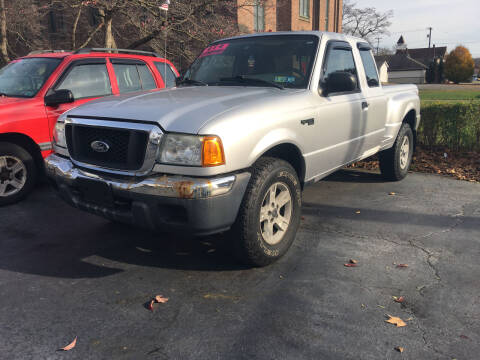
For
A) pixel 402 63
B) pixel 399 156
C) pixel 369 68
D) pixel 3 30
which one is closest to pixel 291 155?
pixel 369 68

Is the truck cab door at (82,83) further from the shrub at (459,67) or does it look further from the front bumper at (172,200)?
the shrub at (459,67)

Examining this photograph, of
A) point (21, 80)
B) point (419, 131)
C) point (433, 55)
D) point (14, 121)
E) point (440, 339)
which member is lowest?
point (440, 339)

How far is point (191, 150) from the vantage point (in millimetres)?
2781

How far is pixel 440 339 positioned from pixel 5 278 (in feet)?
10.6

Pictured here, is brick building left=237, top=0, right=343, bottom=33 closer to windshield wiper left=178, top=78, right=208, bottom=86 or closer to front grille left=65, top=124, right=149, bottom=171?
windshield wiper left=178, top=78, right=208, bottom=86

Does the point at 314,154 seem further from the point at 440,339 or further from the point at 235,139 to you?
the point at 440,339

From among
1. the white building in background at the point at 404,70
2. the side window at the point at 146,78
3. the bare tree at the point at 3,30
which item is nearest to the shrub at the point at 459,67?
the white building in background at the point at 404,70

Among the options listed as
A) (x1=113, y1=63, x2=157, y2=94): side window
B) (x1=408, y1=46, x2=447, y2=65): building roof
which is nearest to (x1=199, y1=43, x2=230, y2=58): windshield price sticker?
(x1=113, y1=63, x2=157, y2=94): side window

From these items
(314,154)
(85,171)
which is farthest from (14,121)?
(314,154)

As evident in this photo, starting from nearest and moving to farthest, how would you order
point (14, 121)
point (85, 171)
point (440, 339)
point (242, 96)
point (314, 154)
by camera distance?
1. point (440, 339)
2. point (85, 171)
3. point (242, 96)
4. point (314, 154)
5. point (14, 121)

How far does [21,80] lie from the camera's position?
559 centimetres

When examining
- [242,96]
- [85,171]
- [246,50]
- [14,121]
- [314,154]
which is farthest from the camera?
[14,121]

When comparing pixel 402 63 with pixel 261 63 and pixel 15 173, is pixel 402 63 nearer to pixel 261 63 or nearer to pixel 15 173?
pixel 261 63

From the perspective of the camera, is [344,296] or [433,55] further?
[433,55]
